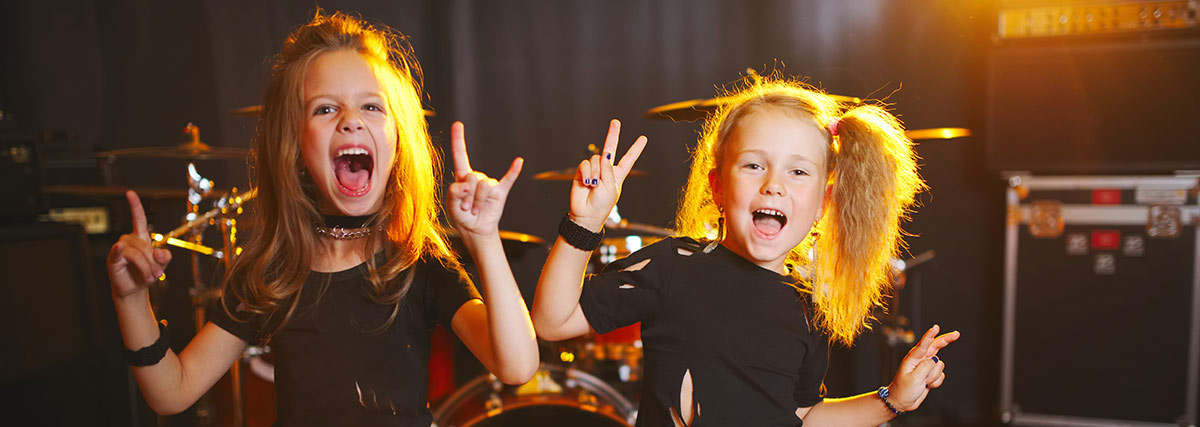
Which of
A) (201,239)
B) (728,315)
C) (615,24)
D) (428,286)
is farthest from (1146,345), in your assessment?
(201,239)

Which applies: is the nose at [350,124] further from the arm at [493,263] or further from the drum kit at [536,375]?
the drum kit at [536,375]

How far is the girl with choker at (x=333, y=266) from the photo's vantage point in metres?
0.85

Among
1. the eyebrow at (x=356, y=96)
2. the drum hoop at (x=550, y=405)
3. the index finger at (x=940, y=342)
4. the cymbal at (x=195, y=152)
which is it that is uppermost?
the eyebrow at (x=356, y=96)

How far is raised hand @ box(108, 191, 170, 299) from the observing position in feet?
2.66

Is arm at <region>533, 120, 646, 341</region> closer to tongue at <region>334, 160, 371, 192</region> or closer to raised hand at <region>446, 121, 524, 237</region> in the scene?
raised hand at <region>446, 121, 524, 237</region>

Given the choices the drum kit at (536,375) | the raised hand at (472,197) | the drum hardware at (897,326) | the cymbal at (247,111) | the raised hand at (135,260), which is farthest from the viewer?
the drum hardware at (897,326)

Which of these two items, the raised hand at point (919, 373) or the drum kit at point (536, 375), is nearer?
the raised hand at point (919, 373)

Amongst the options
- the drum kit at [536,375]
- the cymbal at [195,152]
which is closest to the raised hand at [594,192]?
the drum kit at [536,375]

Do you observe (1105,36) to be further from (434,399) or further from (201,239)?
(201,239)

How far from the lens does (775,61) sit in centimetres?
106

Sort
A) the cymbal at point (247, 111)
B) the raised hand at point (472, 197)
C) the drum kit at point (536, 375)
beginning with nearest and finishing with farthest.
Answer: the raised hand at point (472, 197), the cymbal at point (247, 111), the drum kit at point (536, 375)

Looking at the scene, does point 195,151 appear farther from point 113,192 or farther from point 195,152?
point 113,192

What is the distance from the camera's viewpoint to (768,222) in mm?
837

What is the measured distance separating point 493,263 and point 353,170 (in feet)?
0.88
